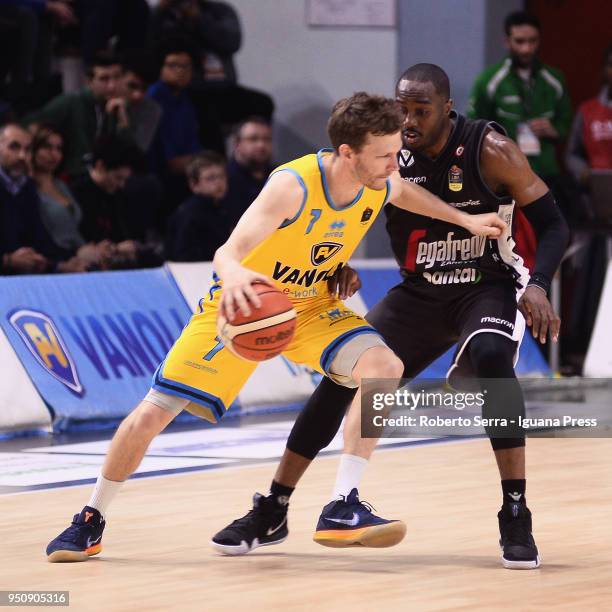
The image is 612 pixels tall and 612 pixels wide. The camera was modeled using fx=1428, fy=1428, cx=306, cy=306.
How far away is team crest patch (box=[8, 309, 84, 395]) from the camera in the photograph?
907 centimetres

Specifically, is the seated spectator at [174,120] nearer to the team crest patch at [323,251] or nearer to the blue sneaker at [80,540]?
the team crest patch at [323,251]

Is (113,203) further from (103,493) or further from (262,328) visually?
(262,328)

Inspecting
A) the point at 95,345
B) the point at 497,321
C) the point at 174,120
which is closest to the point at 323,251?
the point at 497,321

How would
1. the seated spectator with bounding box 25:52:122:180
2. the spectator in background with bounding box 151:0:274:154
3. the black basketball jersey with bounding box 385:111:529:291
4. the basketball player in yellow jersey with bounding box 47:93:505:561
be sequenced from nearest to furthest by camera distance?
the basketball player in yellow jersey with bounding box 47:93:505:561 < the black basketball jersey with bounding box 385:111:529:291 < the seated spectator with bounding box 25:52:122:180 < the spectator in background with bounding box 151:0:274:154

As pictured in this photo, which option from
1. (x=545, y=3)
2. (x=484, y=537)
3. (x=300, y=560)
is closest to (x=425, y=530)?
(x=484, y=537)

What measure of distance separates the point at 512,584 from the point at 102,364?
507 cm

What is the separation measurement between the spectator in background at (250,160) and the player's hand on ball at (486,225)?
238 inches

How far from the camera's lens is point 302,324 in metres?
5.44

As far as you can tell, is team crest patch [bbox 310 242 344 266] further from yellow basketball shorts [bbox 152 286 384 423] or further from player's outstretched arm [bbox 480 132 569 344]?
player's outstretched arm [bbox 480 132 569 344]

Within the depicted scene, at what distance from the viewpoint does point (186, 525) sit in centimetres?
597

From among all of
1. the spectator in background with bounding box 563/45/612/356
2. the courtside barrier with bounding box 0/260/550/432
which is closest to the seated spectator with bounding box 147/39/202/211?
the courtside barrier with bounding box 0/260/550/432

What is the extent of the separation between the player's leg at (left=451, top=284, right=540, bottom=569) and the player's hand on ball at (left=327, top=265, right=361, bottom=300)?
0.46 m

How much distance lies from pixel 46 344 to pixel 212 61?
4.46m

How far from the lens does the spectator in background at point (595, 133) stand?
505 inches
